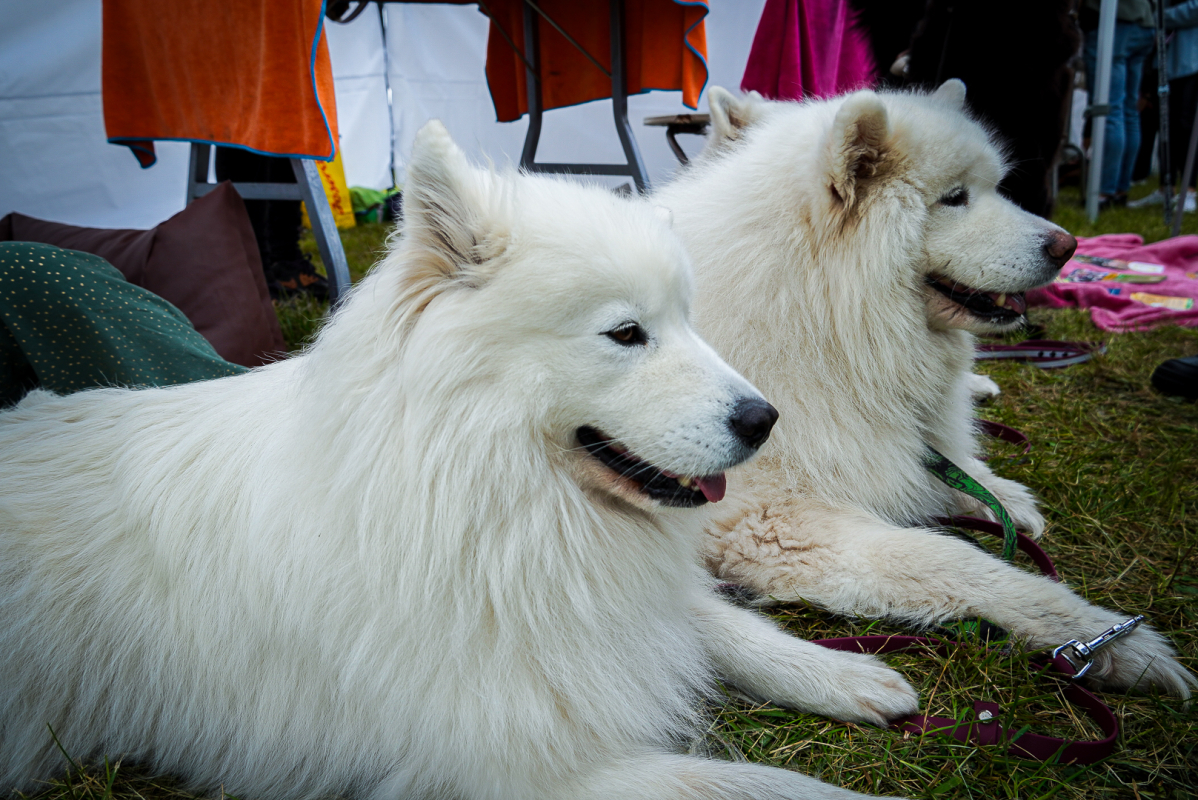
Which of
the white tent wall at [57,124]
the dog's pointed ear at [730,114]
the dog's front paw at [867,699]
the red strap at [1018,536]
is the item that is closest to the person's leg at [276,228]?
the white tent wall at [57,124]

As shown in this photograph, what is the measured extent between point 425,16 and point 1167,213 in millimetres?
8570

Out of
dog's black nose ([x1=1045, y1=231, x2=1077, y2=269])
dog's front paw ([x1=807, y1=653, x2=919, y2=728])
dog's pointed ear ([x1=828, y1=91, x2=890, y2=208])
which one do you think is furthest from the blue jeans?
dog's front paw ([x1=807, y1=653, x2=919, y2=728])

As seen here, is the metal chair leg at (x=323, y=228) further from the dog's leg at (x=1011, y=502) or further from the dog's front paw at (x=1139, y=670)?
the dog's front paw at (x=1139, y=670)

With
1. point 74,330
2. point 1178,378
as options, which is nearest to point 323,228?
point 74,330

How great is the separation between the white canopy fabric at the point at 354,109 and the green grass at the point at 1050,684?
138 centimetres

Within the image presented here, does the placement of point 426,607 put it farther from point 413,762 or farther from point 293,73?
point 293,73

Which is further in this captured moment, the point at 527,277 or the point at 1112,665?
the point at 1112,665

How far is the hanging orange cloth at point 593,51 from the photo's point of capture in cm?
378

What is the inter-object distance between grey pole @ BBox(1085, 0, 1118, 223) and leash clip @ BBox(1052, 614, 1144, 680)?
7.10 metres

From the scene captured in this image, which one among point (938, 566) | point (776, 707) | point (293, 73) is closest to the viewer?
point (776, 707)

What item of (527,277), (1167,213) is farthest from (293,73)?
(1167,213)

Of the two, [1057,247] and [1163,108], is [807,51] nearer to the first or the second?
[1057,247]

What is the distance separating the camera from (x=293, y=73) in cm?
256

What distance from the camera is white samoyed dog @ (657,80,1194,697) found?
1.84 m
